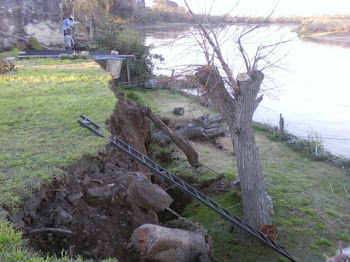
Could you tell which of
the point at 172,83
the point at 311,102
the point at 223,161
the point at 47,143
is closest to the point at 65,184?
the point at 47,143

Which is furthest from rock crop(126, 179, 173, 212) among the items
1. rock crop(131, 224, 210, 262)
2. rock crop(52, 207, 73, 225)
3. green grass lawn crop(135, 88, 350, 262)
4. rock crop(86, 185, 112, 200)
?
green grass lawn crop(135, 88, 350, 262)

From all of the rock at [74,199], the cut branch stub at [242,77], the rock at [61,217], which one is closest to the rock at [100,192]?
the rock at [74,199]

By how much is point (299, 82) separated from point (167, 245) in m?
28.1

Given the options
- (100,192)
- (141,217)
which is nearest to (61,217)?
(100,192)

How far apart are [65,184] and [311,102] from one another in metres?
23.1

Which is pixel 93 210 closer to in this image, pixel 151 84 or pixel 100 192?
pixel 100 192

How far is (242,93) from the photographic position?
354 inches

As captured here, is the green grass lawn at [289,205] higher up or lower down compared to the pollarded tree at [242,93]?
lower down

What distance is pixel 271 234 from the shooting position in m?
8.95

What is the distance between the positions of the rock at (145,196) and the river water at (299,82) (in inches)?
122

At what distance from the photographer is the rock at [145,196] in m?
6.77

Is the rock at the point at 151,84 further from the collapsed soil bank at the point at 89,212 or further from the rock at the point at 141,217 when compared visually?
the rock at the point at 141,217

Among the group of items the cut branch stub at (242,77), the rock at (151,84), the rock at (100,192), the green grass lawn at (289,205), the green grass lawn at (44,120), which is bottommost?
the green grass lawn at (289,205)

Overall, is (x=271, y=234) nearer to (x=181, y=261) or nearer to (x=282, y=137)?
(x=181, y=261)
